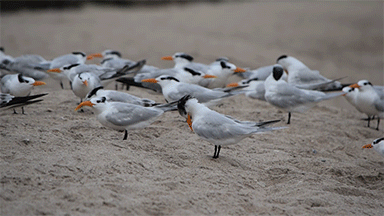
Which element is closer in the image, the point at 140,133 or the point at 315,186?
the point at 315,186

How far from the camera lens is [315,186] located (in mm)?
3889

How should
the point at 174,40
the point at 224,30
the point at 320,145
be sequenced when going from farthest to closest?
1. the point at 224,30
2. the point at 174,40
3. the point at 320,145

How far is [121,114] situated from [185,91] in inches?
54.7

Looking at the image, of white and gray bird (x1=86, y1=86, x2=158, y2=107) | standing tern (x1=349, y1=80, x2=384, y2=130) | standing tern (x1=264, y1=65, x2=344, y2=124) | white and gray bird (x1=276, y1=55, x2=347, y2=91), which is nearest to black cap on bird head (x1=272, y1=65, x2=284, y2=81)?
standing tern (x1=264, y1=65, x2=344, y2=124)

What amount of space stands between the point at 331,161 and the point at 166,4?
551 inches

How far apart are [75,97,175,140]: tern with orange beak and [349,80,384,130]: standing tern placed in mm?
3550

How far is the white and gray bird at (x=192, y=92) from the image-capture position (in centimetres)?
550

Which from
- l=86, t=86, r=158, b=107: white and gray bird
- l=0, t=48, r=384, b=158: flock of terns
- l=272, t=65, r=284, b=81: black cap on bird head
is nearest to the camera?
l=0, t=48, r=384, b=158: flock of terns

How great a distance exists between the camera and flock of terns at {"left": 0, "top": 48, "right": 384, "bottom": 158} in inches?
168

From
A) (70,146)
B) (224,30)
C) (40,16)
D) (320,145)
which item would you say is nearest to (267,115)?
(320,145)

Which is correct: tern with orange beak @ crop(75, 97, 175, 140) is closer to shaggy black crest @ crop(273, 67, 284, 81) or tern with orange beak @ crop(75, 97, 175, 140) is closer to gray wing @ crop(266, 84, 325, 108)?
gray wing @ crop(266, 84, 325, 108)

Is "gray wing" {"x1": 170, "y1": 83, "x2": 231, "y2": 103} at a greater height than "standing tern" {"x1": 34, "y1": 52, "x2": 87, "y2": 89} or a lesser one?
greater

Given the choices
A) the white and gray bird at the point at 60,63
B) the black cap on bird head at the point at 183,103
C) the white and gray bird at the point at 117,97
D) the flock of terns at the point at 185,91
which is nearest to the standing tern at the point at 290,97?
the flock of terns at the point at 185,91

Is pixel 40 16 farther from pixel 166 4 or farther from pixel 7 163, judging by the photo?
pixel 7 163
